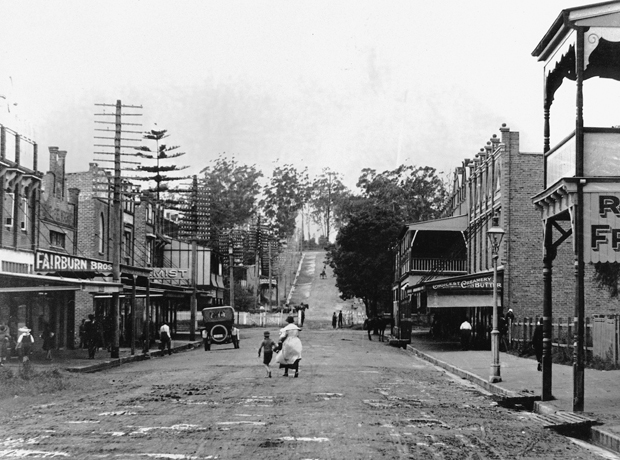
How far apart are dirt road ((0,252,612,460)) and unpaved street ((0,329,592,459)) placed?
2 centimetres

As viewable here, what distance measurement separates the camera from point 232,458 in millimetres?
10297

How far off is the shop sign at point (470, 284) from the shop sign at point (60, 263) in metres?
15.0

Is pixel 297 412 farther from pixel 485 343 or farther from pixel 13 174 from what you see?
pixel 485 343

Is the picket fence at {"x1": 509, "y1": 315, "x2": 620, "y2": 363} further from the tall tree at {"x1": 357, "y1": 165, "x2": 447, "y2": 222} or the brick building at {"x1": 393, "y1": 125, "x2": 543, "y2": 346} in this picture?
the tall tree at {"x1": 357, "y1": 165, "x2": 447, "y2": 222}

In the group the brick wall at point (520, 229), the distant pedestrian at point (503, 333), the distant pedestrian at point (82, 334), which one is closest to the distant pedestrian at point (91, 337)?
the distant pedestrian at point (82, 334)

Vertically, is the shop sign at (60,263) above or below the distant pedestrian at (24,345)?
above

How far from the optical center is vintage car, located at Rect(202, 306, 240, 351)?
143 ft

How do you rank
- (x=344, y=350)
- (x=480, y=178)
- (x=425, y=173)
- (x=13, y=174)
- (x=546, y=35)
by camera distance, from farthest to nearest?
(x=425, y=173) < (x=480, y=178) < (x=344, y=350) < (x=13, y=174) < (x=546, y=35)

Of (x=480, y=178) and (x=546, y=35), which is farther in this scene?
(x=480, y=178)

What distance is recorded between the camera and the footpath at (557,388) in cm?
1405

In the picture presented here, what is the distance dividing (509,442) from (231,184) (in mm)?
105672

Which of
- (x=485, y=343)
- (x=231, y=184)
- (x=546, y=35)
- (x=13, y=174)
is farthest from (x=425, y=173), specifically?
(x=546, y=35)

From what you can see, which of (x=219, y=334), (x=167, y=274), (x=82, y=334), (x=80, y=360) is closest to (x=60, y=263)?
(x=80, y=360)

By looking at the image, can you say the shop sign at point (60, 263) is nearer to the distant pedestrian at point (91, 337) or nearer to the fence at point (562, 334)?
the distant pedestrian at point (91, 337)
